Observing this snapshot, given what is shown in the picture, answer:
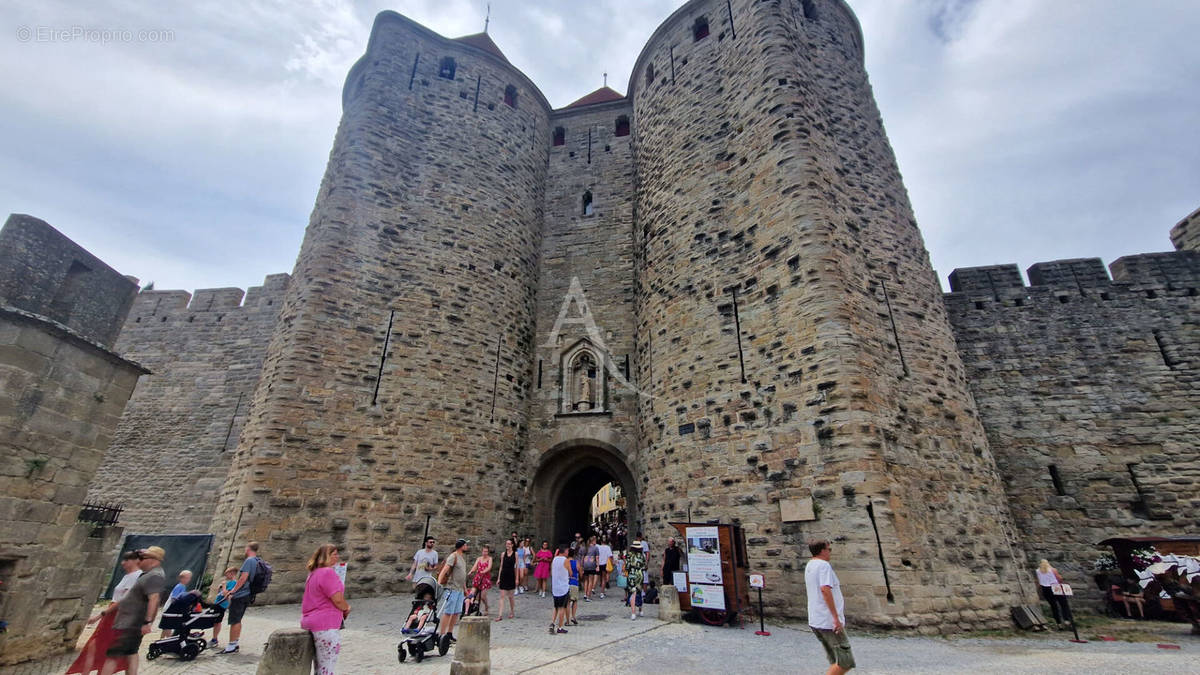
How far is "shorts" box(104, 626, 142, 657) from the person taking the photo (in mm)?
3426

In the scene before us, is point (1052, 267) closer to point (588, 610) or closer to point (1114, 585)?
point (1114, 585)

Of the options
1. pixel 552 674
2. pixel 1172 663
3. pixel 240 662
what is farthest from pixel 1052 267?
pixel 240 662

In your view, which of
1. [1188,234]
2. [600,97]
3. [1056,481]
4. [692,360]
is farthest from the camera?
[600,97]

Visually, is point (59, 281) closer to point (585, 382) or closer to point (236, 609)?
point (236, 609)

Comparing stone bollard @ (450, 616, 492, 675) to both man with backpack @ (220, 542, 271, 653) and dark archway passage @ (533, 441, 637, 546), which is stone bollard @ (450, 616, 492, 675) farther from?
dark archway passage @ (533, 441, 637, 546)

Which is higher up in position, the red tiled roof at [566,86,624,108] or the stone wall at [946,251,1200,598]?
the red tiled roof at [566,86,624,108]

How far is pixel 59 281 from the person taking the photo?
484 cm

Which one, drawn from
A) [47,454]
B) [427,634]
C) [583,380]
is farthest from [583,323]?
[47,454]

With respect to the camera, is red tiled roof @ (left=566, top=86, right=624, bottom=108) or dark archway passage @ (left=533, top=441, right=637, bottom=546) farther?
red tiled roof @ (left=566, top=86, right=624, bottom=108)

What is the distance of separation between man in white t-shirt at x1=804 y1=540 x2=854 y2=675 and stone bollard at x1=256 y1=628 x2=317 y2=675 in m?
3.19

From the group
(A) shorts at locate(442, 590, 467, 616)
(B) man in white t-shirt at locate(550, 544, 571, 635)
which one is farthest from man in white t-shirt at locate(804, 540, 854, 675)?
(A) shorts at locate(442, 590, 467, 616)

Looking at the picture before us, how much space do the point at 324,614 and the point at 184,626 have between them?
2.56 metres

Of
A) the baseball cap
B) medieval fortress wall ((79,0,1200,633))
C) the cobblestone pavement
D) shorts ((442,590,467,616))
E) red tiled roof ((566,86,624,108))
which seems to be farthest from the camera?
red tiled roof ((566,86,624,108))

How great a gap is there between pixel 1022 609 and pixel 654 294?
705 cm
